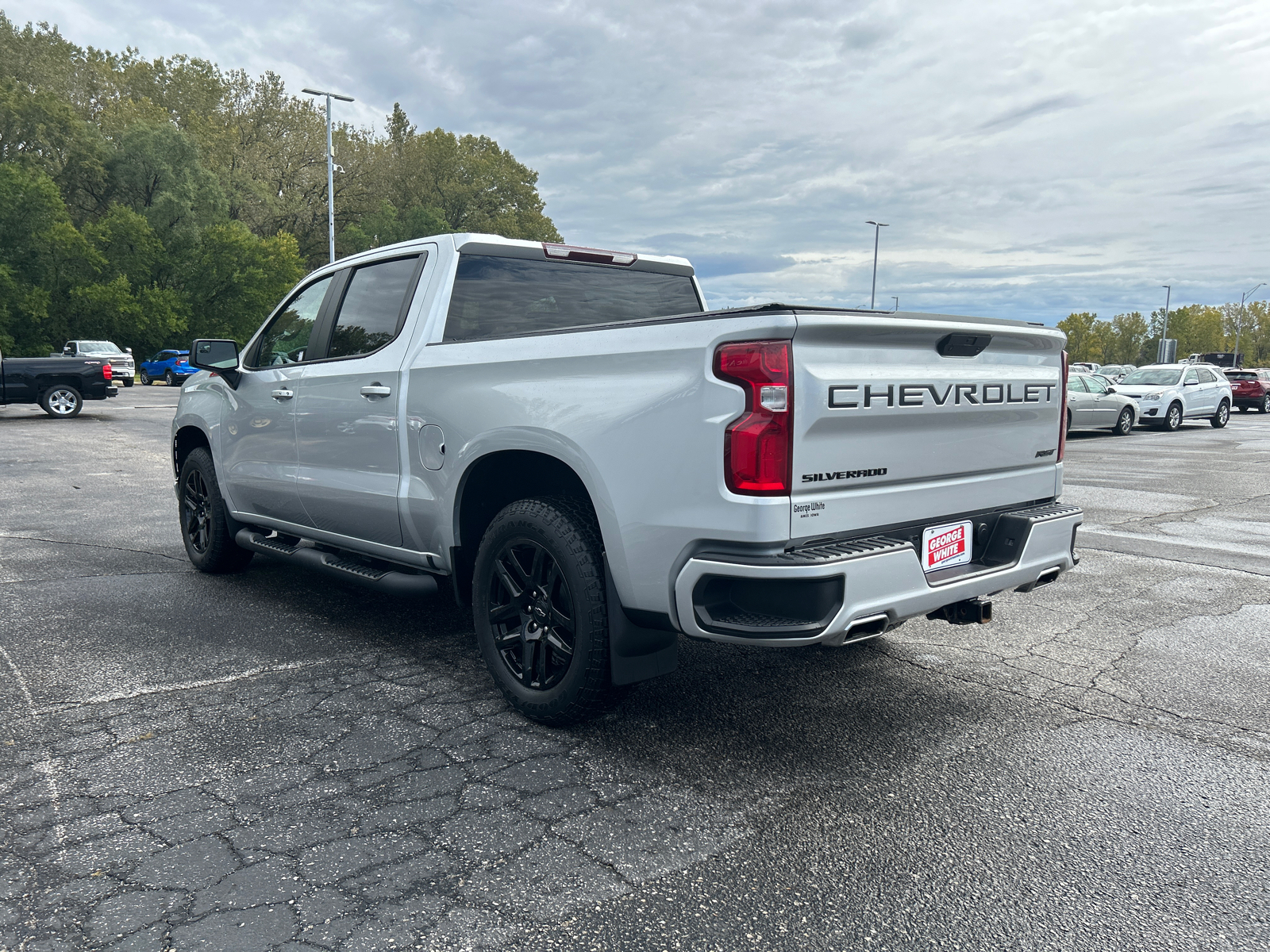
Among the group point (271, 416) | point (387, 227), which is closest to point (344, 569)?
point (271, 416)

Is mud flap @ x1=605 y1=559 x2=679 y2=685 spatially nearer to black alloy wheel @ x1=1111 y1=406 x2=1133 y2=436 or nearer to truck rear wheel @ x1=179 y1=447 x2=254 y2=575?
truck rear wheel @ x1=179 y1=447 x2=254 y2=575

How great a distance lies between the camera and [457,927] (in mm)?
2361

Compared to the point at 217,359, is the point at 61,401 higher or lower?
lower

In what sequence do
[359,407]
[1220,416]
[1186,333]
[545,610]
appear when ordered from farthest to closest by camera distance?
1. [1186,333]
2. [1220,416]
3. [359,407]
4. [545,610]

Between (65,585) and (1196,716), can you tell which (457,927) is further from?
(65,585)

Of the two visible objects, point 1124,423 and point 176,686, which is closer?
point 176,686

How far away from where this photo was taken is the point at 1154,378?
79.3ft

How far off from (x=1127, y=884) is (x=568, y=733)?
1.90 meters

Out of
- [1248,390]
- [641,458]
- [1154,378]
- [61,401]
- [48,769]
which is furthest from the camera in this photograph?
[1248,390]

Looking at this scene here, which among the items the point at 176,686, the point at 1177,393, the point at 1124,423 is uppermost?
the point at 1177,393

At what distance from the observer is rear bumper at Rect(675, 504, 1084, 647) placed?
2881 mm

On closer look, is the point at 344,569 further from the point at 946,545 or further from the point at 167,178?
the point at 167,178

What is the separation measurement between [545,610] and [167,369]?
1663 inches

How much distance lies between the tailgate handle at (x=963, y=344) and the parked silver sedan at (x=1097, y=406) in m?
18.3
